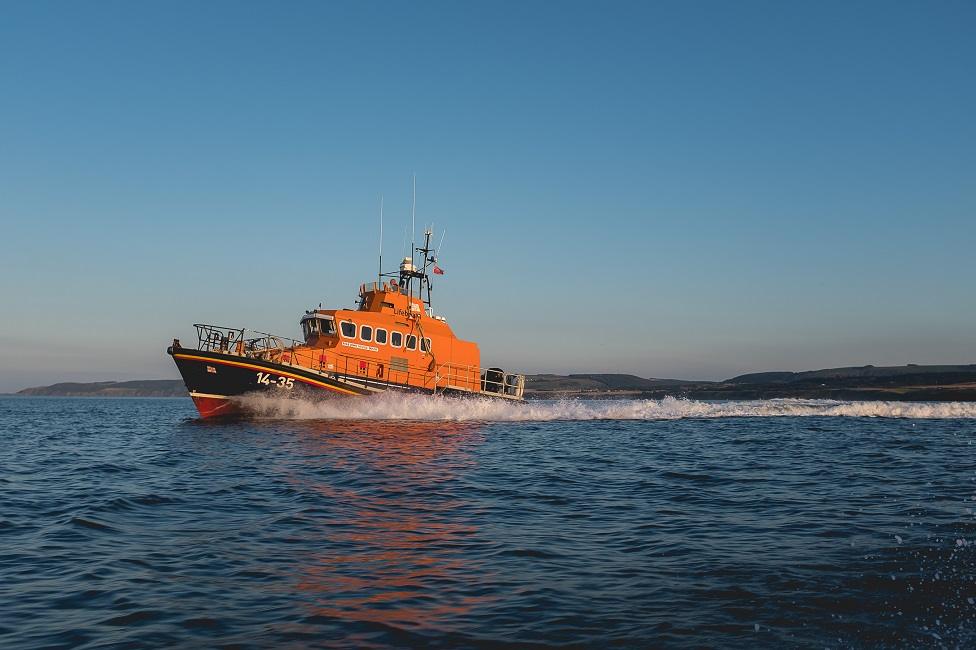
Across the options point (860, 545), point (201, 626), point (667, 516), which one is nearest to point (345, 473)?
point (667, 516)

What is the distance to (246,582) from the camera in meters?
5.80

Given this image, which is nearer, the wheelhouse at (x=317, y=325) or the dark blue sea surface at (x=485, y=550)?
the dark blue sea surface at (x=485, y=550)

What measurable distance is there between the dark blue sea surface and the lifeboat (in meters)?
8.41

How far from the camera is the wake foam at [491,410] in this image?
81.7 feet

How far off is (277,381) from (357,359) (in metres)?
3.59

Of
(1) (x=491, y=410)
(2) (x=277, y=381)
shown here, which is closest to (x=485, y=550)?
(2) (x=277, y=381)

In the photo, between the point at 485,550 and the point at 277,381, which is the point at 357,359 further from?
the point at 485,550

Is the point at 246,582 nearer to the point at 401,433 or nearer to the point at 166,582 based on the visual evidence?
the point at 166,582

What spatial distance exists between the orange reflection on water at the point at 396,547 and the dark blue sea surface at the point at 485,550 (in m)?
0.04

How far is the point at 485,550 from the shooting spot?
699 centimetres

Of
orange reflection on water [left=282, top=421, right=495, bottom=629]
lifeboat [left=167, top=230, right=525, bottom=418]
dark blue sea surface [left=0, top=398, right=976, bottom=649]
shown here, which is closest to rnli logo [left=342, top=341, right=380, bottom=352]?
lifeboat [left=167, top=230, right=525, bottom=418]

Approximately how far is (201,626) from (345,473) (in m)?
7.46

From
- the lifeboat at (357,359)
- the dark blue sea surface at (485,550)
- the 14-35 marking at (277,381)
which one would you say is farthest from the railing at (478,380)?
the dark blue sea surface at (485,550)

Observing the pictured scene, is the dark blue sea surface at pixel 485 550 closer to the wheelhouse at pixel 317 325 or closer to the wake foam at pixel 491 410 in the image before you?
the wake foam at pixel 491 410
